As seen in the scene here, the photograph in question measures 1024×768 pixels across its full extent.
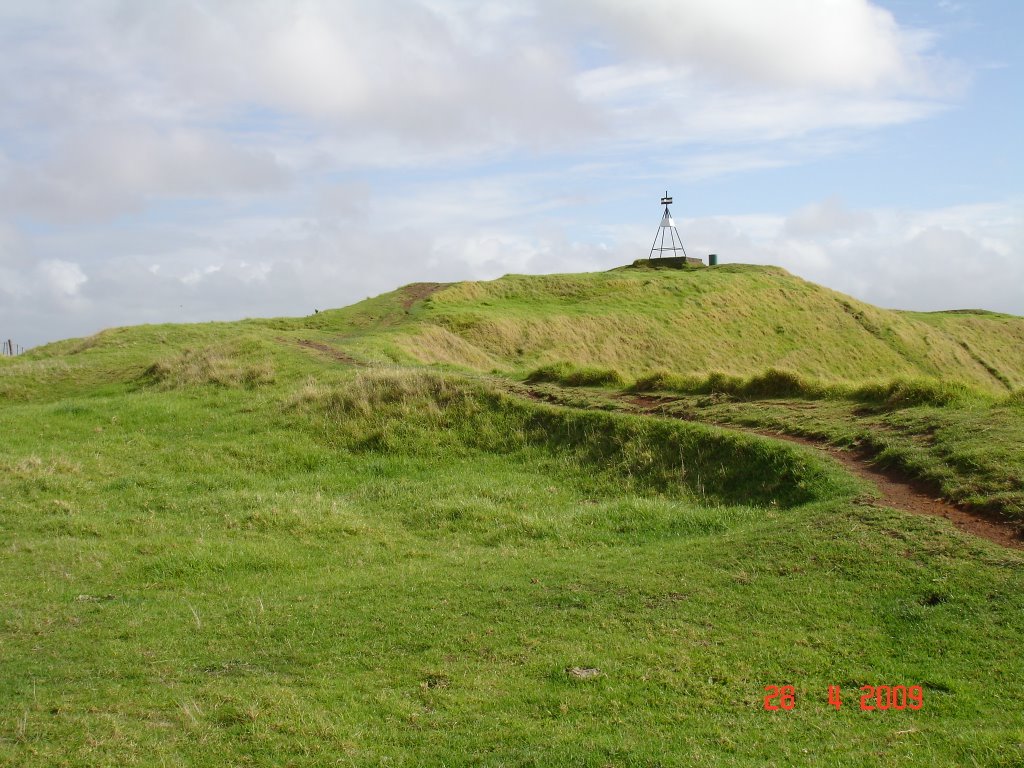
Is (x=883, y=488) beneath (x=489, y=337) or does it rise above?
beneath

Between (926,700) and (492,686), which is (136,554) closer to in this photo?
(492,686)

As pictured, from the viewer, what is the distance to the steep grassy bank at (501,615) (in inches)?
240

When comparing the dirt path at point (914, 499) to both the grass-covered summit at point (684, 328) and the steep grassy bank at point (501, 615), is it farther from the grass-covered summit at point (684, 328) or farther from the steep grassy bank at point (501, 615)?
the grass-covered summit at point (684, 328)

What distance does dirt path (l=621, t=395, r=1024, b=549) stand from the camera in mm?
9656

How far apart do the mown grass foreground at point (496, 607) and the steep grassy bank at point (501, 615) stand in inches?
1.4

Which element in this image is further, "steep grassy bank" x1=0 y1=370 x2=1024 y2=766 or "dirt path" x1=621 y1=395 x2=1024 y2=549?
"dirt path" x1=621 y1=395 x2=1024 y2=549

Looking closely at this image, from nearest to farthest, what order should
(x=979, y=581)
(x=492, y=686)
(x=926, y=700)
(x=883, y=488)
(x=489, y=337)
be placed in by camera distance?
(x=926, y=700)
(x=492, y=686)
(x=979, y=581)
(x=883, y=488)
(x=489, y=337)

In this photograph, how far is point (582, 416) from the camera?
17906 mm

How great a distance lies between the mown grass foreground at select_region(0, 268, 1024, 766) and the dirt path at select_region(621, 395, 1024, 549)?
0.43 meters

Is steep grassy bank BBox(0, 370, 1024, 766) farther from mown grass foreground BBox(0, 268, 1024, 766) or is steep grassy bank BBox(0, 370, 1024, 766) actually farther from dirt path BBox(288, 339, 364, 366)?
dirt path BBox(288, 339, 364, 366)

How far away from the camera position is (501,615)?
878 cm

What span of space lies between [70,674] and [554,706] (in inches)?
179

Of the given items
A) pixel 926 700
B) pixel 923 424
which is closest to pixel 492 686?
pixel 926 700

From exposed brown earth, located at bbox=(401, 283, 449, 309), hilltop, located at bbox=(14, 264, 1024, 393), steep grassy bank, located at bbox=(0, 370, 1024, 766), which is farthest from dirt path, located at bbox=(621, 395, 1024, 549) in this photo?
exposed brown earth, located at bbox=(401, 283, 449, 309)
